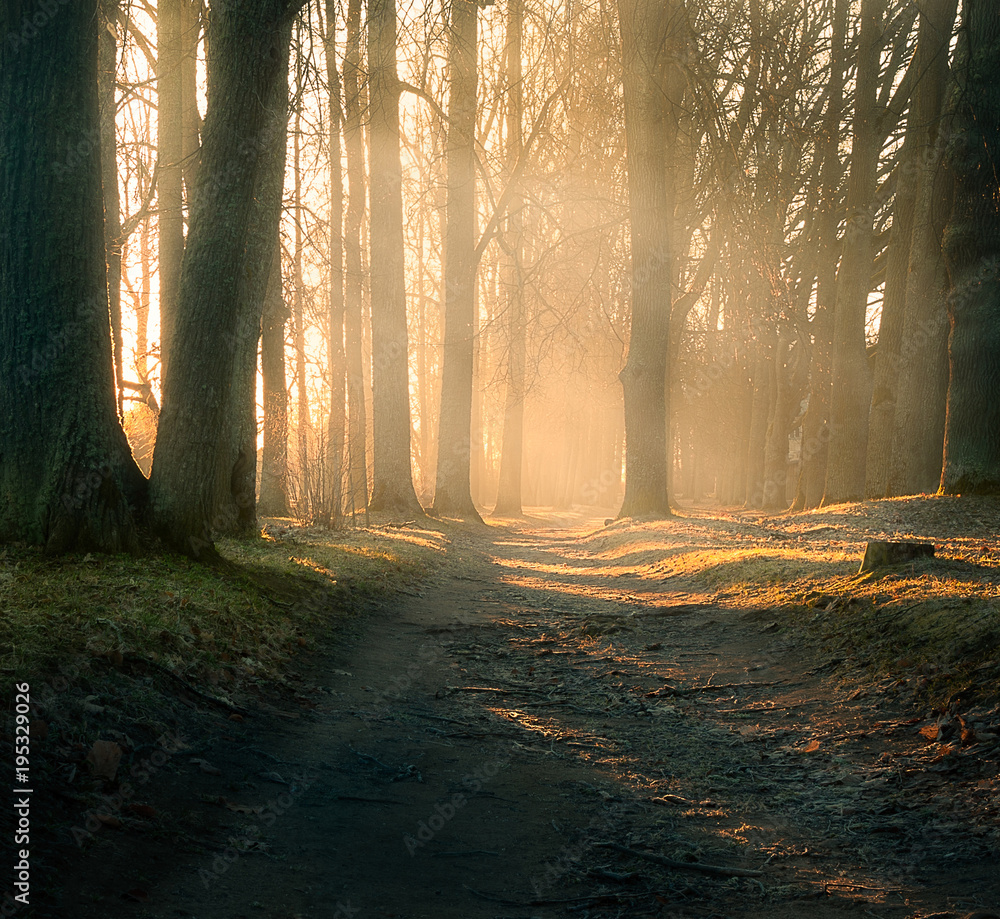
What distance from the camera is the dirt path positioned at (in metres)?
2.72

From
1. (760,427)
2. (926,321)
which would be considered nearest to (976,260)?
(926,321)

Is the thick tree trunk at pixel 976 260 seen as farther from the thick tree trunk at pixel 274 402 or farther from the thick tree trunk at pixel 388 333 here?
the thick tree trunk at pixel 274 402

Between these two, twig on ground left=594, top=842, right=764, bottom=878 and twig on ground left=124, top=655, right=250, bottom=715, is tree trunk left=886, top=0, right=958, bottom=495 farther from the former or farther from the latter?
twig on ground left=124, top=655, right=250, bottom=715

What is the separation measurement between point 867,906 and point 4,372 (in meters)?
5.49

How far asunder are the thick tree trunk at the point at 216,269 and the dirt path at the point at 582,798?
5.95ft

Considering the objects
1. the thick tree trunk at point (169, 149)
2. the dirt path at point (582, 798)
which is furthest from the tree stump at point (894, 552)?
the thick tree trunk at point (169, 149)

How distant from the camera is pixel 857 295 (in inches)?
647

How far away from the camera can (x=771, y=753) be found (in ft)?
13.6

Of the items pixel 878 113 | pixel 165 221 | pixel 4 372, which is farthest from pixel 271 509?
pixel 878 113

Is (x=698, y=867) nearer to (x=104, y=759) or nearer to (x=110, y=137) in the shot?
(x=104, y=759)

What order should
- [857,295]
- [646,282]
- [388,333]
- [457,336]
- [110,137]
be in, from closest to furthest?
[110,137] < [646,282] < [388,333] < [857,295] < [457,336]

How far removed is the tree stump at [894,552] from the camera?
257 inches

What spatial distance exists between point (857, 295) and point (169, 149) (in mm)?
13218

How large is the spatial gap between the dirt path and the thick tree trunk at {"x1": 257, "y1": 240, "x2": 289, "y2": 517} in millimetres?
7625
